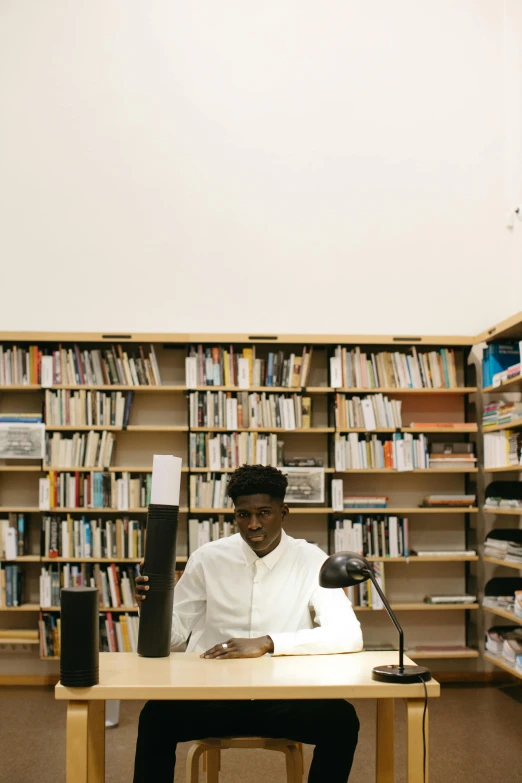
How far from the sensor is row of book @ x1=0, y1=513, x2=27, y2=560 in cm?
512

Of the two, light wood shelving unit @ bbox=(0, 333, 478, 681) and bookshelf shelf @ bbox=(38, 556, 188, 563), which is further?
light wood shelving unit @ bbox=(0, 333, 478, 681)

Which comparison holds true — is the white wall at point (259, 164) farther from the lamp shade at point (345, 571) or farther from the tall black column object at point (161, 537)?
the lamp shade at point (345, 571)

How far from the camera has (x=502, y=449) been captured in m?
4.95

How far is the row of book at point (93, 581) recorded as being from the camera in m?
5.08

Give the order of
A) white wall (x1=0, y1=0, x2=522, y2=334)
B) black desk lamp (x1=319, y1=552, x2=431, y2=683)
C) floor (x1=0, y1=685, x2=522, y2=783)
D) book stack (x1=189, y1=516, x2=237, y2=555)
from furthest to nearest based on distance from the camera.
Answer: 1. white wall (x1=0, y1=0, x2=522, y2=334)
2. book stack (x1=189, y1=516, x2=237, y2=555)
3. floor (x1=0, y1=685, x2=522, y2=783)
4. black desk lamp (x1=319, y1=552, x2=431, y2=683)

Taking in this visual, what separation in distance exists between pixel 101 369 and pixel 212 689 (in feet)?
11.7

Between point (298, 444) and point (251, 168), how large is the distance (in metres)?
1.97

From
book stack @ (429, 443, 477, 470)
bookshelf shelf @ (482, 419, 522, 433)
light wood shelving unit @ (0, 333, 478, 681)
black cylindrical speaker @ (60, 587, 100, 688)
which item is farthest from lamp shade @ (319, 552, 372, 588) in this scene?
book stack @ (429, 443, 477, 470)

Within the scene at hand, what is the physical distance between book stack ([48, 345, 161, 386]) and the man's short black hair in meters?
2.65

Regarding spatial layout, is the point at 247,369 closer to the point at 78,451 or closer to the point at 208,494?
the point at 208,494

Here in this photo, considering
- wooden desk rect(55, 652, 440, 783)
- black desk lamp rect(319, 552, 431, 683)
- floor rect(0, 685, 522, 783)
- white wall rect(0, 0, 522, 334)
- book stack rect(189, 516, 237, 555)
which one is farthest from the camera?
white wall rect(0, 0, 522, 334)

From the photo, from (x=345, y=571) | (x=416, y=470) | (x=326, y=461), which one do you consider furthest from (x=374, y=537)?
(x=345, y=571)

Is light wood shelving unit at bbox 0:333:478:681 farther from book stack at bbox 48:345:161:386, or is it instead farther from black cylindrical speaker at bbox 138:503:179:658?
black cylindrical speaker at bbox 138:503:179:658

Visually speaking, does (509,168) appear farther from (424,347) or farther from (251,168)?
(251,168)
